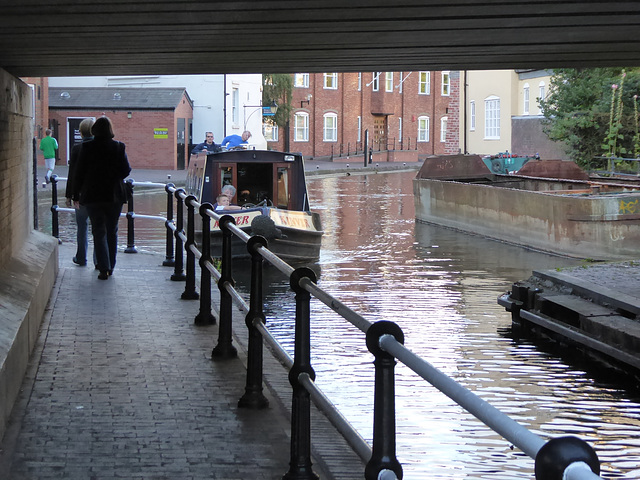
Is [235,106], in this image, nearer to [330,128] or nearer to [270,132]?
[270,132]

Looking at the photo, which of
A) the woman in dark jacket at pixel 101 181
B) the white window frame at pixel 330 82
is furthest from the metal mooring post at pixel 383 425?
the white window frame at pixel 330 82

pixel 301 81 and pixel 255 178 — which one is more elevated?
pixel 301 81

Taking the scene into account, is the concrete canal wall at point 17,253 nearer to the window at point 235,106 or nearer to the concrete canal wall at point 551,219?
the concrete canal wall at point 551,219

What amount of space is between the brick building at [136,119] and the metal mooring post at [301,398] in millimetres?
44025

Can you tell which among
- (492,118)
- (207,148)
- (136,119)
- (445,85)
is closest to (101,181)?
(207,148)

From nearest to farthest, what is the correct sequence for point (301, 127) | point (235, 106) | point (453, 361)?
point (453, 361) → point (235, 106) → point (301, 127)

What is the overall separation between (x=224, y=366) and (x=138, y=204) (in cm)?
2202

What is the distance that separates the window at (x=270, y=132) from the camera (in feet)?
212

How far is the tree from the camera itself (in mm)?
31516

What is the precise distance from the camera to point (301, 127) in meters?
69.1

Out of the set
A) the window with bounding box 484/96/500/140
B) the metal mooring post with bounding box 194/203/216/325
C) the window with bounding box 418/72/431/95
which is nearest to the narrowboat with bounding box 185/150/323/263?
the metal mooring post with bounding box 194/203/216/325

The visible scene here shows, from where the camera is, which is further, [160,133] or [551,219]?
[160,133]

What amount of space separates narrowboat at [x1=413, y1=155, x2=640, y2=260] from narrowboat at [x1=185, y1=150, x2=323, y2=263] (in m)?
4.88

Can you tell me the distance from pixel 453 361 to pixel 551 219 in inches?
452
